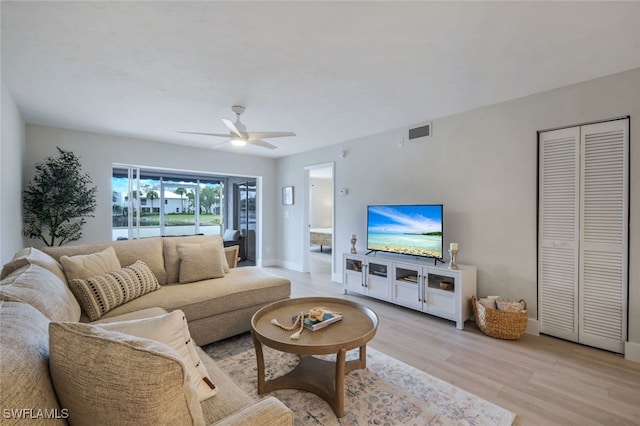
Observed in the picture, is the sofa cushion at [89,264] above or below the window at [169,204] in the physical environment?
below

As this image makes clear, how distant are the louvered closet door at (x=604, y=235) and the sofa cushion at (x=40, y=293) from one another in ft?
13.1

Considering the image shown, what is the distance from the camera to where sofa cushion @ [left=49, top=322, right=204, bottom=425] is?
2.39 feet

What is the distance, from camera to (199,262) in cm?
301

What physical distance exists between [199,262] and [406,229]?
257 centimetres

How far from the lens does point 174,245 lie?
10.3 feet

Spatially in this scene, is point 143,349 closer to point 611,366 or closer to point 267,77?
point 267,77

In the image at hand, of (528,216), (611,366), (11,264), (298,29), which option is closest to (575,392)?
(611,366)

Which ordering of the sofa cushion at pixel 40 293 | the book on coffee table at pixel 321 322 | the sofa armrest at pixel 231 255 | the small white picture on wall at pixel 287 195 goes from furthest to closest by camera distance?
the small white picture on wall at pixel 287 195 < the sofa armrest at pixel 231 255 < the book on coffee table at pixel 321 322 < the sofa cushion at pixel 40 293

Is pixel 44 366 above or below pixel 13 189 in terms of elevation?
below

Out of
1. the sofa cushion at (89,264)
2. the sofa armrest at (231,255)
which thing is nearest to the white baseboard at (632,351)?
the sofa armrest at (231,255)

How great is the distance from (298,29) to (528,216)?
2889mm

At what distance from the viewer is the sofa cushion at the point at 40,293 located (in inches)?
49.5

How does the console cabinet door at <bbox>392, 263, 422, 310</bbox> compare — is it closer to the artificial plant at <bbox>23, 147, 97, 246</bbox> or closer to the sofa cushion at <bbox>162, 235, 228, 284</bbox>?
the sofa cushion at <bbox>162, 235, 228, 284</bbox>

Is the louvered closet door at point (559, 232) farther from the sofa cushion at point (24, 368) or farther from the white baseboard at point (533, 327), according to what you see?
the sofa cushion at point (24, 368)
